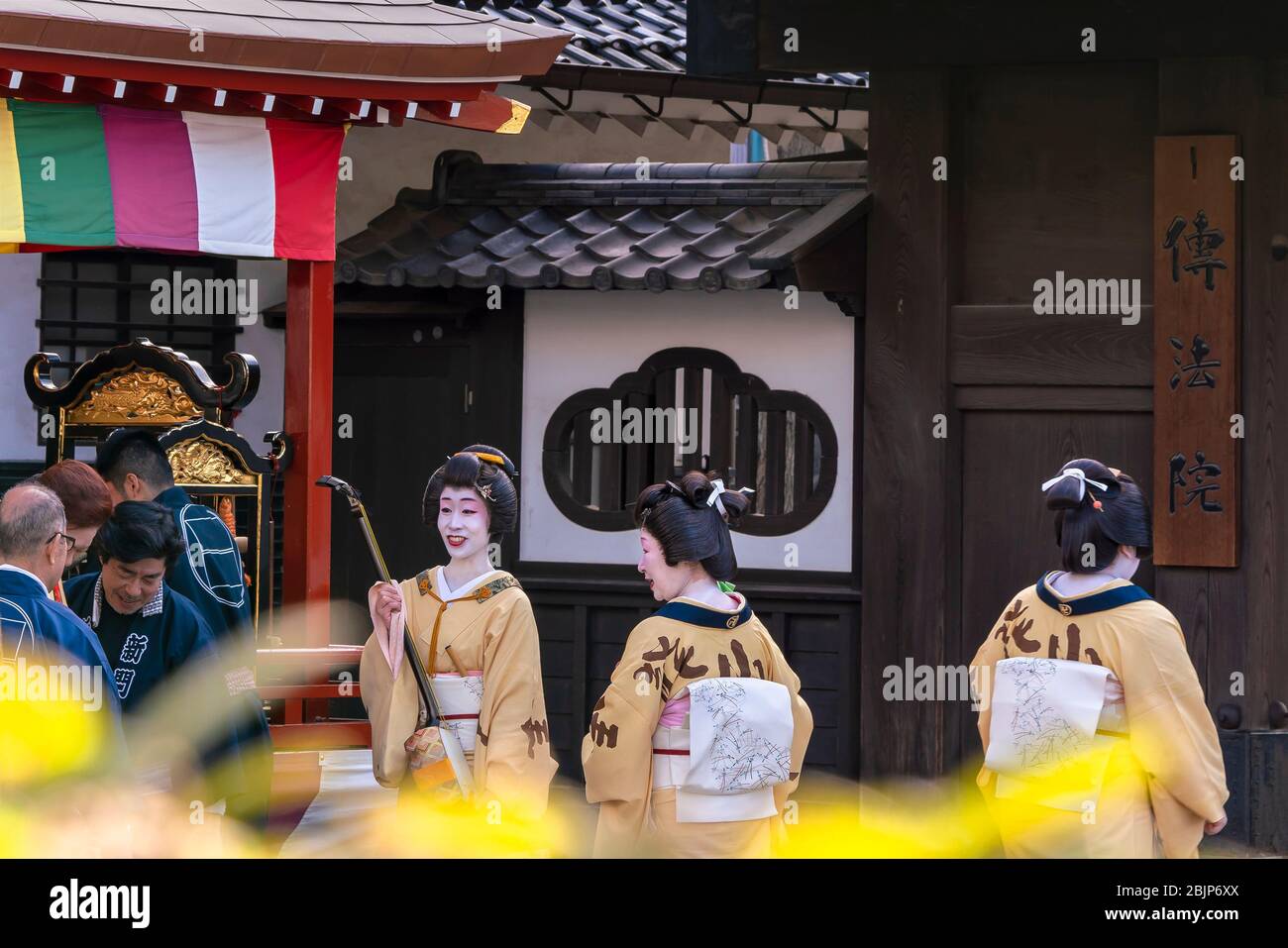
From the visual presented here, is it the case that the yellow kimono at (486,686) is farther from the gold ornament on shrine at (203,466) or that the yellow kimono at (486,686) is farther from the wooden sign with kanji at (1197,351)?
the wooden sign with kanji at (1197,351)

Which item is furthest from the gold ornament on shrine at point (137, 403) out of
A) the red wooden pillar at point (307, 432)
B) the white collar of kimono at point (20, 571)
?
the white collar of kimono at point (20, 571)

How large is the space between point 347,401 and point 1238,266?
5.16 meters

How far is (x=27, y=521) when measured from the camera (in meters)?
5.07

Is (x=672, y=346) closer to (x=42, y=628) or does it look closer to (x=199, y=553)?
(x=199, y=553)

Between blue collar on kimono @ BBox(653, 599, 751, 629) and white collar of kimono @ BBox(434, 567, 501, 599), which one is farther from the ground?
white collar of kimono @ BBox(434, 567, 501, 599)

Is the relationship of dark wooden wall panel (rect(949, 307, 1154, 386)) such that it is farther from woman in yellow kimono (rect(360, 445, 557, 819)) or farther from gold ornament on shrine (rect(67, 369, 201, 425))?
gold ornament on shrine (rect(67, 369, 201, 425))

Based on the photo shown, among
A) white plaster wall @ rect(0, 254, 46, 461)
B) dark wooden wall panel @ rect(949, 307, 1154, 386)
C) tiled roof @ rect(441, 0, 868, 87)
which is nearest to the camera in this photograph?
dark wooden wall panel @ rect(949, 307, 1154, 386)

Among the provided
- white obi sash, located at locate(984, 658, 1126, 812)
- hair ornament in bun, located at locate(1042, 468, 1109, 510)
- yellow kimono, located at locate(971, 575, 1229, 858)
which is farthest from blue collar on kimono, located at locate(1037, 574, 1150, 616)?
hair ornament in bun, located at locate(1042, 468, 1109, 510)

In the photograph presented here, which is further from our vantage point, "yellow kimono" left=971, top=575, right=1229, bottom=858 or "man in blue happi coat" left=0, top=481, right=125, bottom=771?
"yellow kimono" left=971, top=575, right=1229, bottom=858

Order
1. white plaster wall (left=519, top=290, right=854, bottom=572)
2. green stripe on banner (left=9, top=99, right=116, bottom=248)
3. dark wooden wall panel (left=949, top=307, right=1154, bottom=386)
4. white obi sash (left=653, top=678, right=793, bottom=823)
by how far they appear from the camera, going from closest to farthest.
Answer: white obi sash (left=653, top=678, right=793, bottom=823) < green stripe on banner (left=9, top=99, right=116, bottom=248) < dark wooden wall panel (left=949, top=307, right=1154, bottom=386) < white plaster wall (left=519, top=290, right=854, bottom=572)

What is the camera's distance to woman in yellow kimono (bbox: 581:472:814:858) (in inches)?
214

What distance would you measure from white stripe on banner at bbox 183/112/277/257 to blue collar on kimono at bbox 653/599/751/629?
331 cm

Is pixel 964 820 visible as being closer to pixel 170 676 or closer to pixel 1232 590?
pixel 1232 590

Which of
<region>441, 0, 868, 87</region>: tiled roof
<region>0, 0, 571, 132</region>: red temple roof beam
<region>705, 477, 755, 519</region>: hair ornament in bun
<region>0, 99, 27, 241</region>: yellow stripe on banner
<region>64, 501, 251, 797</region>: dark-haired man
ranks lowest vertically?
<region>64, 501, 251, 797</region>: dark-haired man
